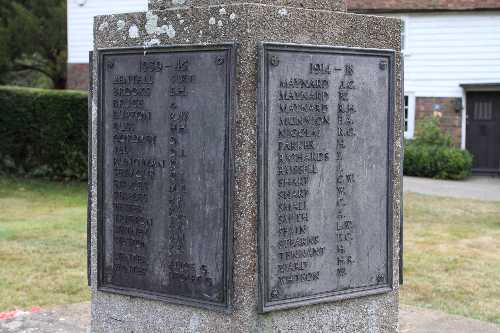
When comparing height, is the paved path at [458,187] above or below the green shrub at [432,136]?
below

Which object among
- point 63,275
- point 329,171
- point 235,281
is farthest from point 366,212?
point 63,275

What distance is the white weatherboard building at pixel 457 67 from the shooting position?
22641 mm

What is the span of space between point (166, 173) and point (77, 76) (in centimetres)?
2139

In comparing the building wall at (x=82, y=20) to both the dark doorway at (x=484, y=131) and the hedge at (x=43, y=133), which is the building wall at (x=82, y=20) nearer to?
the hedge at (x=43, y=133)

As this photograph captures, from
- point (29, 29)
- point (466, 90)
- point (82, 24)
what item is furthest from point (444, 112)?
point (29, 29)

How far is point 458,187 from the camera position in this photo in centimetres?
1834

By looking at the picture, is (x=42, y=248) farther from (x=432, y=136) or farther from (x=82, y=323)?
(x=432, y=136)

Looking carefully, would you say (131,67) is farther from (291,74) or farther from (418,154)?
(418,154)

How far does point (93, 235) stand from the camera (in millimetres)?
4562

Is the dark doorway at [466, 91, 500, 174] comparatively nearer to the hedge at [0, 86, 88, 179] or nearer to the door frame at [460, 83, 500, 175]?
the door frame at [460, 83, 500, 175]

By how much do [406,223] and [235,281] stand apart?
27.6 feet

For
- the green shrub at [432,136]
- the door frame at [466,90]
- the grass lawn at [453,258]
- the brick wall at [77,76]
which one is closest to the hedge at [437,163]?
the green shrub at [432,136]


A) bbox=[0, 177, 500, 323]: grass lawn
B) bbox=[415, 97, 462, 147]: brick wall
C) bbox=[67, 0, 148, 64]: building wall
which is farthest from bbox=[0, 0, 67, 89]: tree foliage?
bbox=[415, 97, 462, 147]: brick wall

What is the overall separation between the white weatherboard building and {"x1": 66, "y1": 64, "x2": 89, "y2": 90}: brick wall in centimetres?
279
